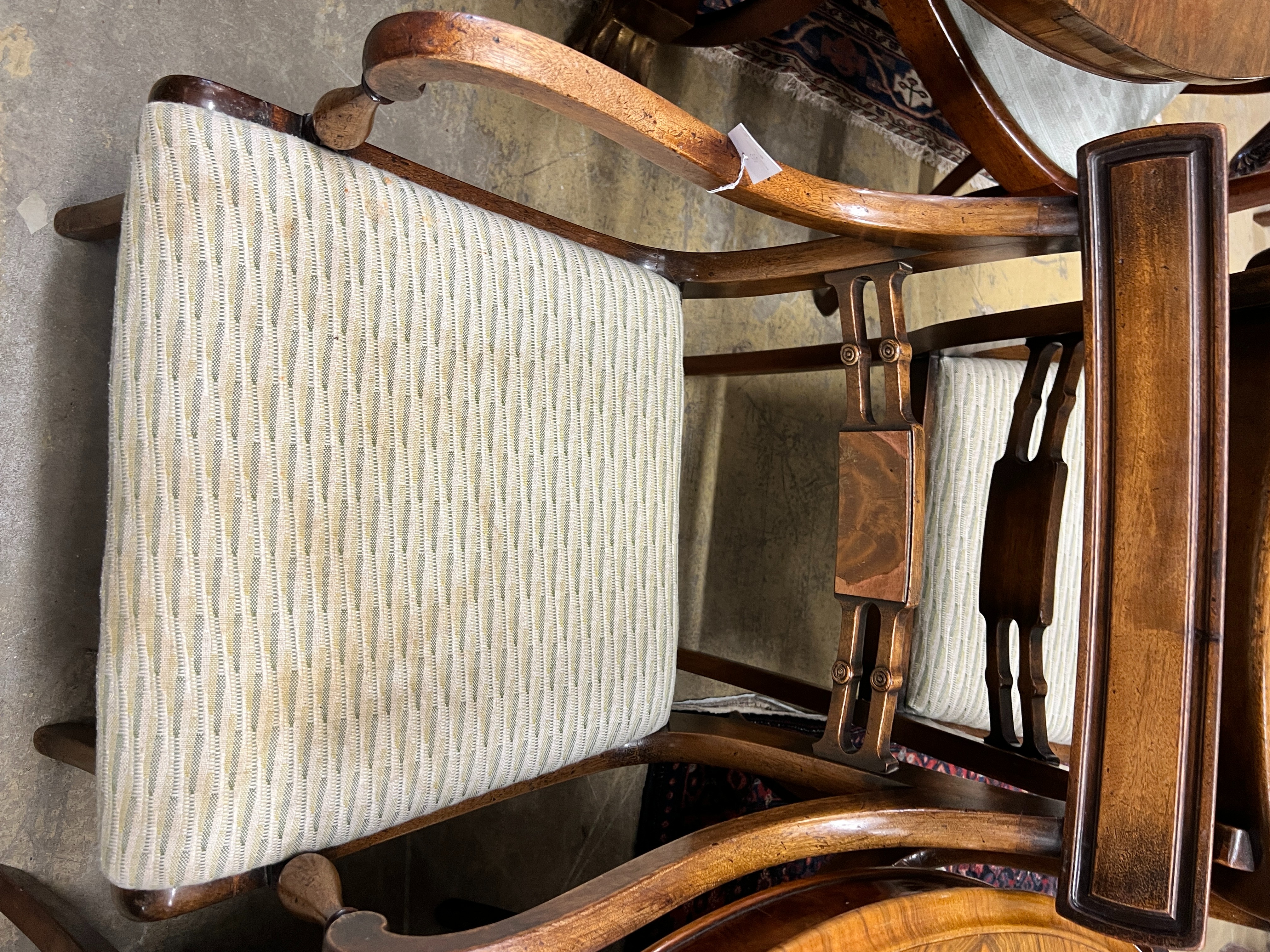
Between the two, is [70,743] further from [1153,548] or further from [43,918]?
[1153,548]

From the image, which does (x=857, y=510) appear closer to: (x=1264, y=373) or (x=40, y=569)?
(x=1264, y=373)

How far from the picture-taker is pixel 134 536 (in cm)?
45

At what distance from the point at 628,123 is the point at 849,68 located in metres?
0.87

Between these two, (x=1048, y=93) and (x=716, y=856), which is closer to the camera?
(x=716, y=856)

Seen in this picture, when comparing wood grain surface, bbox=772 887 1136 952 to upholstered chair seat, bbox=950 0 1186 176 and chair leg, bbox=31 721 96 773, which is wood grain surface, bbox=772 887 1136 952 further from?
upholstered chair seat, bbox=950 0 1186 176

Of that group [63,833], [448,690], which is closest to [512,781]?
Result: [448,690]

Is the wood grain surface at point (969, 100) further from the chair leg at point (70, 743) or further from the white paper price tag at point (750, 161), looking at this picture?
the chair leg at point (70, 743)

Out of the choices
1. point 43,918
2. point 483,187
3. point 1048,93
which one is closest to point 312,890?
point 43,918

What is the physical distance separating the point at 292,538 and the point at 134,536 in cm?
8

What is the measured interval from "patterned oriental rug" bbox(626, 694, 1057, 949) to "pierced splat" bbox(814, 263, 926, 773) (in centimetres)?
24

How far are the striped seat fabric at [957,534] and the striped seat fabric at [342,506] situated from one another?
0.95 ft

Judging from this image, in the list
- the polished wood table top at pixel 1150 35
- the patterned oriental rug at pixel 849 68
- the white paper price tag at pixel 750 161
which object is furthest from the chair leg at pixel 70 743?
the patterned oriental rug at pixel 849 68

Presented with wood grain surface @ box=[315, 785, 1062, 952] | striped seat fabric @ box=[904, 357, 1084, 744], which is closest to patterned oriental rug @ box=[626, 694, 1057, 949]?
striped seat fabric @ box=[904, 357, 1084, 744]

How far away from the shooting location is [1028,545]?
0.72m
